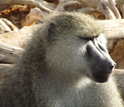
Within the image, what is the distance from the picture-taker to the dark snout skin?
93.6 inches

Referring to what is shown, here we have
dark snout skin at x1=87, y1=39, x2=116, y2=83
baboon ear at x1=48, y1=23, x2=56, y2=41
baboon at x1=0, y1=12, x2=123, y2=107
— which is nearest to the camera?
dark snout skin at x1=87, y1=39, x2=116, y2=83

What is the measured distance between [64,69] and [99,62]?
0.44 metres

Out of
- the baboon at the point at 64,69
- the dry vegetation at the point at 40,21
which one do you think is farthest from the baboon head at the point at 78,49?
the dry vegetation at the point at 40,21

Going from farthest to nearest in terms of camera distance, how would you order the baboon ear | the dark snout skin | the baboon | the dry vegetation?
1. the dry vegetation
2. the baboon ear
3. the baboon
4. the dark snout skin

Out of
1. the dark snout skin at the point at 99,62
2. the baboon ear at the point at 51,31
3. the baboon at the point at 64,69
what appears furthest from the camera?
the baboon ear at the point at 51,31

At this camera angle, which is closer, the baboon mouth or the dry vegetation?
the baboon mouth

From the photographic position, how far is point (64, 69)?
103 inches

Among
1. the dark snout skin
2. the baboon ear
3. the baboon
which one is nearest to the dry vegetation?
the baboon

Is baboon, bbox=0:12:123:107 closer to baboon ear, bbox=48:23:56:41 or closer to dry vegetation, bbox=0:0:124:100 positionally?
baboon ear, bbox=48:23:56:41

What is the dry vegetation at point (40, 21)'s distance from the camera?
4434mm

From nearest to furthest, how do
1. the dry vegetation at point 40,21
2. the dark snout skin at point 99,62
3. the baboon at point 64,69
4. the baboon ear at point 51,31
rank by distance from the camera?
1. the dark snout skin at point 99,62
2. the baboon at point 64,69
3. the baboon ear at point 51,31
4. the dry vegetation at point 40,21

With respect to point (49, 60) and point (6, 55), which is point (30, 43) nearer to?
point (49, 60)

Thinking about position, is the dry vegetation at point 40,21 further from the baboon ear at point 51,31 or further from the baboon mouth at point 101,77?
the baboon mouth at point 101,77

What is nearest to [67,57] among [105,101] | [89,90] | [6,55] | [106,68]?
[106,68]
